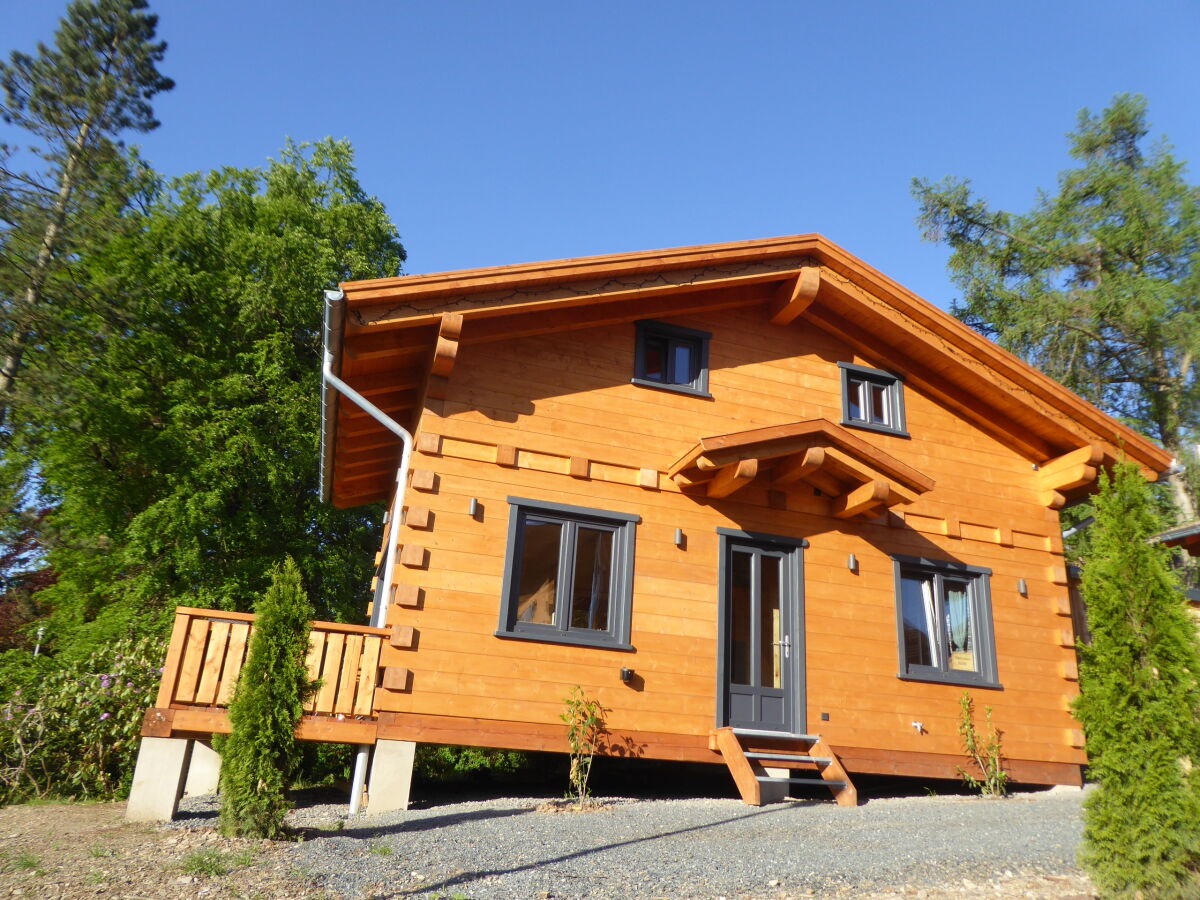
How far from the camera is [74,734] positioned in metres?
9.69

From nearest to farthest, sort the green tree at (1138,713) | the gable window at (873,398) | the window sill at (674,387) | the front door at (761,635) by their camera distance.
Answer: the green tree at (1138,713) < the front door at (761,635) < the window sill at (674,387) < the gable window at (873,398)

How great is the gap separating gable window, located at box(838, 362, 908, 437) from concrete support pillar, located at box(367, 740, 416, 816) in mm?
6825

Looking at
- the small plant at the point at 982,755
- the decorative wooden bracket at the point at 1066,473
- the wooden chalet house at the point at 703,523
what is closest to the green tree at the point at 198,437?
the wooden chalet house at the point at 703,523

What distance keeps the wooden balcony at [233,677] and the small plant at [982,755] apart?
22.0 ft

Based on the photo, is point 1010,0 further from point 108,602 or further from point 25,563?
point 25,563

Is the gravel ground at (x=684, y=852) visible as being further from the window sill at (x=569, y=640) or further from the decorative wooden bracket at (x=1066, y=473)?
the decorative wooden bracket at (x=1066, y=473)

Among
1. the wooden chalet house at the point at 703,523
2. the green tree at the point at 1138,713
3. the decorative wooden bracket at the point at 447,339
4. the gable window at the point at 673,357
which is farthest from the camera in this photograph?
the gable window at the point at 673,357

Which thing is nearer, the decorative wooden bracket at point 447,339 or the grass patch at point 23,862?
the grass patch at point 23,862

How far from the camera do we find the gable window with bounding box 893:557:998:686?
10055 mm

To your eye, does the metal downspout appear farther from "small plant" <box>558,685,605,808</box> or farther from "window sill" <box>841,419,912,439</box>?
"window sill" <box>841,419,912,439</box>

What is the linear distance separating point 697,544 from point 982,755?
13.7 feet

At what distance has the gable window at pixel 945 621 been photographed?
10055 millimetres

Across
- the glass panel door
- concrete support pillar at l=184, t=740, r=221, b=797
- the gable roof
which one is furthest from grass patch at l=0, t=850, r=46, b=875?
the glass panel door

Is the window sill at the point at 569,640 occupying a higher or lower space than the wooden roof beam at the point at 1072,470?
lower
